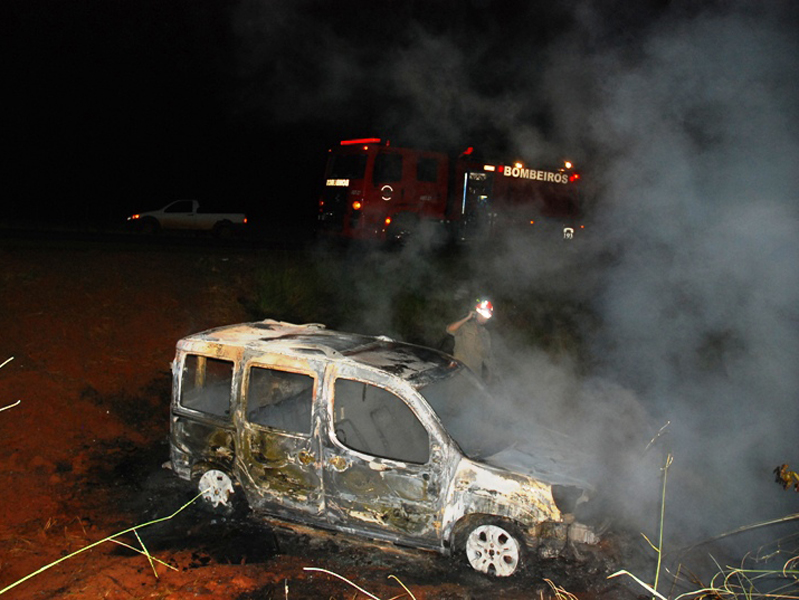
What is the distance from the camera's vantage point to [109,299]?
29.3 ft

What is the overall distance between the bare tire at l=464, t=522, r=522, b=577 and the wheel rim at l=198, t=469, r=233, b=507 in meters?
1.89

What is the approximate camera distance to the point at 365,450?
4902mm

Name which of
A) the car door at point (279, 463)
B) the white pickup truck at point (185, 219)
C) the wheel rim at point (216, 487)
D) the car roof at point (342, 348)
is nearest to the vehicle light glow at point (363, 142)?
the white pickup truck at point (185, 219)

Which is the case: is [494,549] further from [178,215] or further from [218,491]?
[178,215]

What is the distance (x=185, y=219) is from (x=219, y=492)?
51.5 feet

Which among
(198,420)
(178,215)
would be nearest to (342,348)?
(198,420)

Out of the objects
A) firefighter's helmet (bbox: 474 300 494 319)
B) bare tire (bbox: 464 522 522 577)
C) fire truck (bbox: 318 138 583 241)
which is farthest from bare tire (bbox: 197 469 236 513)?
fire truck (bbox: 318 138 583 241)

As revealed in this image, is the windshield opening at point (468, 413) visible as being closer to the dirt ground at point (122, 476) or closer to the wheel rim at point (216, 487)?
the dirt ground at point (122, 476)

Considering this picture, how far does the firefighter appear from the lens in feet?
20.5

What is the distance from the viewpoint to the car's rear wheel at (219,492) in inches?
199

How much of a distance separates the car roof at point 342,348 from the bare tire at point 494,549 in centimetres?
106

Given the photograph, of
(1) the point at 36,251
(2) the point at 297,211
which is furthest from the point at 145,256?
(2) the point at 297,211

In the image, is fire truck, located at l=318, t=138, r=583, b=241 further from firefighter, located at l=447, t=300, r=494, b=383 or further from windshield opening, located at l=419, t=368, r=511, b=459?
windshield opening, located at l=419, t=368, r=511, b=459

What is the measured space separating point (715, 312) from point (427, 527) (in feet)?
14.1
